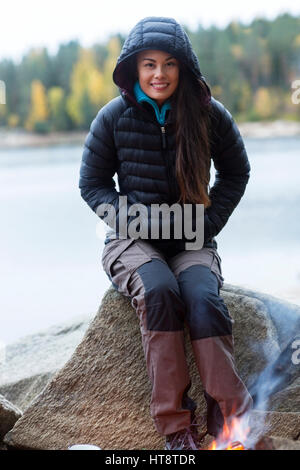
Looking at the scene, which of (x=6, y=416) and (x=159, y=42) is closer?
(x=159, y=42)

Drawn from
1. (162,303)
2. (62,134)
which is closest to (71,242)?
(62,134)

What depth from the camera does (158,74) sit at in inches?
100

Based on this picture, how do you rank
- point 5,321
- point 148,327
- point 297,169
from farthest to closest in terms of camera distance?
point 297,169, point 5,321, point 148,327

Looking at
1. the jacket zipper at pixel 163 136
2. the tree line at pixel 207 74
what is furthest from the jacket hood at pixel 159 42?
the tree line at pixel 207 74

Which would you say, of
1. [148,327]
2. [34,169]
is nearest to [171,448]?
[148,327]

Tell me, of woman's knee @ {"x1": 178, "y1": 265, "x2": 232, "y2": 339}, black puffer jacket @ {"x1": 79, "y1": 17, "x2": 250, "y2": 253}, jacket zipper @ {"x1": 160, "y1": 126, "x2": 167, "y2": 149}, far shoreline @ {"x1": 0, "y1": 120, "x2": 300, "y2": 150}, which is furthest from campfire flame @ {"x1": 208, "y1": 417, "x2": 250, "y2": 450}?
far shoreline @ {"x1": 0, "y1": 120, "x2": 300, "y2": 150}

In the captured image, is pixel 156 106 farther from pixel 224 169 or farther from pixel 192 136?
pixel 224 169

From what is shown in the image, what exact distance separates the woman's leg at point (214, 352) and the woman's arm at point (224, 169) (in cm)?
37

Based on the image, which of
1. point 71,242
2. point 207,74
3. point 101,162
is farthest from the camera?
point 207,74

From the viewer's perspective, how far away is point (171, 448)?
7.35 feet

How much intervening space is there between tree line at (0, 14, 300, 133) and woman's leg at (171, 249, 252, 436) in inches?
297

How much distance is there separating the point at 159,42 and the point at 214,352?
3.62 ft

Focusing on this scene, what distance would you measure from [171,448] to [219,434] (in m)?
0.16

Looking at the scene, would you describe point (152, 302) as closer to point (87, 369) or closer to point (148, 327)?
point (148, 327)
